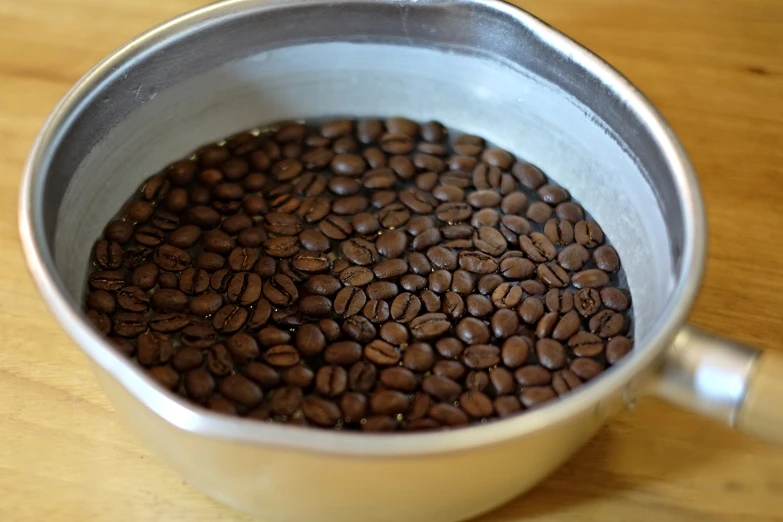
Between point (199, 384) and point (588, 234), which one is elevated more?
point (588, 234)

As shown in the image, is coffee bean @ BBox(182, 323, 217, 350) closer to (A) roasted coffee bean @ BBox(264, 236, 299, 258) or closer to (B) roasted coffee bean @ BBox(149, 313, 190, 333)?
(B) roasted coffee bean @ BBox(149, 313, 190, 333)

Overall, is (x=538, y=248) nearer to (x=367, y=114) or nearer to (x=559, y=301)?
(x=559, y=301)

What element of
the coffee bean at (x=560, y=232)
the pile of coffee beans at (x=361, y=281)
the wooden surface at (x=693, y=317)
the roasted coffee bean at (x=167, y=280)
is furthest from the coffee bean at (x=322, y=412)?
the coffee bean at (x=560, y=232)

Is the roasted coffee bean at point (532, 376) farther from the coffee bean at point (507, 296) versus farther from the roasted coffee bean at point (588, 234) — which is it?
the roasted coffee bean at point (588, 234)

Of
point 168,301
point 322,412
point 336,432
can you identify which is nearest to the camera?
point 336,432

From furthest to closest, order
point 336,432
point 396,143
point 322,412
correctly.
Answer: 1. point 396,143
2. point 322,412
3. point 336,432

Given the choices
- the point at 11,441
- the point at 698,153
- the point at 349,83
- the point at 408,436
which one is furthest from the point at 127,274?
the point at 698,153

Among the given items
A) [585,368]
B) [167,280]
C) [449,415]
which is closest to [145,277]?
[167,280]
